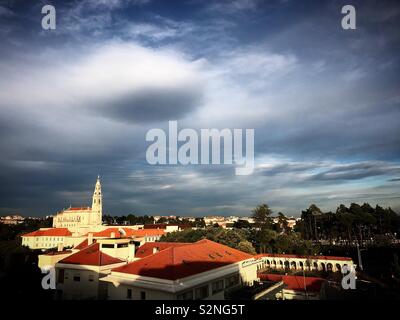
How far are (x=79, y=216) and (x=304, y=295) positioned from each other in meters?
111

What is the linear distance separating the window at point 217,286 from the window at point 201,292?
1.12 m

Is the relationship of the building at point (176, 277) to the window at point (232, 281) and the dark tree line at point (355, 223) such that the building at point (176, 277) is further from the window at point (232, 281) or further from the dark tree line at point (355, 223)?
the dark tree line at point (355, 223)

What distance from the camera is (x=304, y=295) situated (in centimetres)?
2655

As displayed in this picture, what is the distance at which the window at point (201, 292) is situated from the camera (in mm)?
18253

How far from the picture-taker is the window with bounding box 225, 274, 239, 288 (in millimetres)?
22531

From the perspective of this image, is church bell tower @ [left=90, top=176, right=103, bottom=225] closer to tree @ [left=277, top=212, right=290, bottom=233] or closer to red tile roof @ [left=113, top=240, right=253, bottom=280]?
tree @ [left=277, top=212, right=290, bottom=233]

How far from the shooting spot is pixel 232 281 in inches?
925

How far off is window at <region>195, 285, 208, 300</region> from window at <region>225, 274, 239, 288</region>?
11.8 ft

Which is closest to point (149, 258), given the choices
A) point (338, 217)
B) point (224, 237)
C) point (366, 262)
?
point (224, 237)

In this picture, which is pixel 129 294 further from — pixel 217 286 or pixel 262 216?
pixel 262 216

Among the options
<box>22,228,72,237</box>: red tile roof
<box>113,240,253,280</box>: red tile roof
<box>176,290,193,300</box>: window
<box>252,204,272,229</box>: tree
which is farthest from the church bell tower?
Result: <box>176,290,193,300</box>: window

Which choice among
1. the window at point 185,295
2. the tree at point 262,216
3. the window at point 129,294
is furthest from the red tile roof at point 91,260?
the tree at point 262,216

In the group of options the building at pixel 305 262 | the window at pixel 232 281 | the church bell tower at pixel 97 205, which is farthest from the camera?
the church bell tower at pixel 97 205
